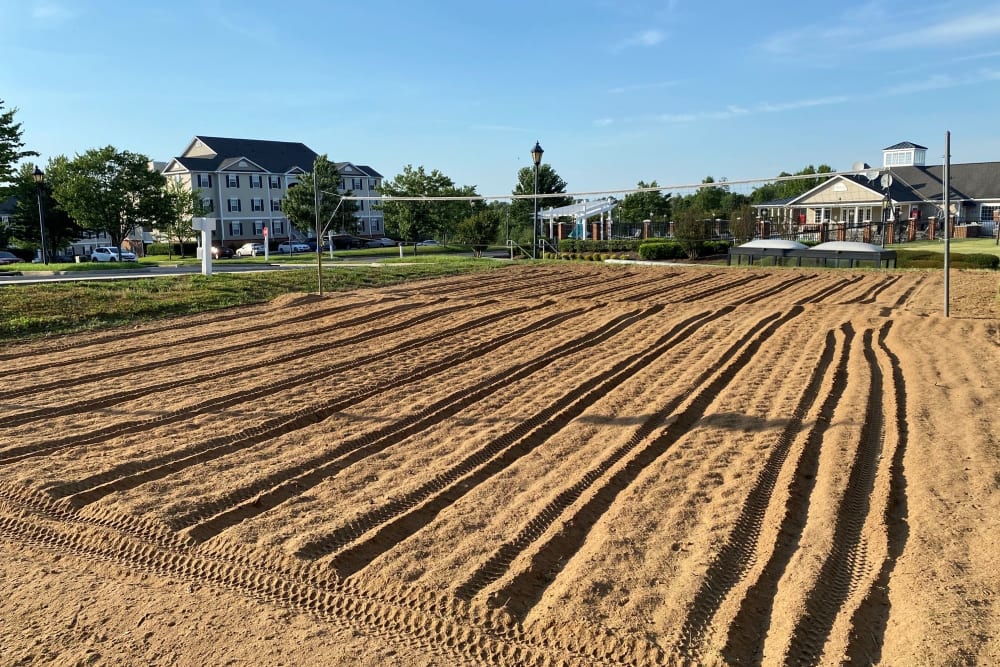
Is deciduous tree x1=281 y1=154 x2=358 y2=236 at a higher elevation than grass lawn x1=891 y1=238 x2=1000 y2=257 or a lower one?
higher

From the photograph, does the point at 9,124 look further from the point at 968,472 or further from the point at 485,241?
the point at 968,472

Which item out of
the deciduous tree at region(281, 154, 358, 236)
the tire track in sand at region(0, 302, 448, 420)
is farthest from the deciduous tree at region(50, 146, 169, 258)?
the tire track in sand at region(0, 302, 448, 420)

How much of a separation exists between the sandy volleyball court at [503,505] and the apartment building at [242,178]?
54.8 metres

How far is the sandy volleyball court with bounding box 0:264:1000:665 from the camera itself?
4.07 metres

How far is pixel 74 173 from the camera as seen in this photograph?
135 ft

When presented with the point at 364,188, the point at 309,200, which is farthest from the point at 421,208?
the point at 364,188

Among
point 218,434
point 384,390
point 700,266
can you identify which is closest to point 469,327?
point 384,390

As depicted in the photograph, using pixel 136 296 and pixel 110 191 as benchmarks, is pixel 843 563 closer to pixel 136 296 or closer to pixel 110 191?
pixel 136 296

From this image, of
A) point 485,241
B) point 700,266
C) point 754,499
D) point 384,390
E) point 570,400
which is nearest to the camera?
point 754,499

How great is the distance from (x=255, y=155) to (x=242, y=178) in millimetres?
3244

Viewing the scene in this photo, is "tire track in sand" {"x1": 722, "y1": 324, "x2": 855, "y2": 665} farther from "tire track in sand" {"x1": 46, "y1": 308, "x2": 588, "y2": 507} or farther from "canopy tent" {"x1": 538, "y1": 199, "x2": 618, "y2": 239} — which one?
"canopy tent" {"x1": 538, "y1": 199, "x2": 618, "y2": 239}

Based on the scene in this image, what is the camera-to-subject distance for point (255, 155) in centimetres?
6725

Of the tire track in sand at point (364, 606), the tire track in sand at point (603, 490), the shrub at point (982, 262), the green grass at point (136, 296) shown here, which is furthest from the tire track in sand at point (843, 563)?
the shrub at point (982, 262)

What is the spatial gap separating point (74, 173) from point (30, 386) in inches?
1484
